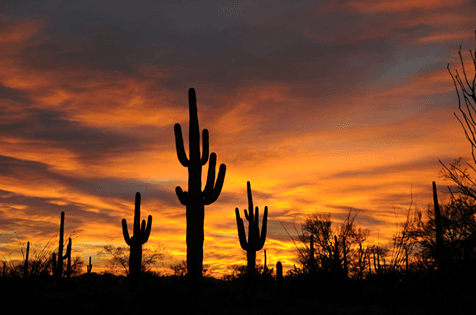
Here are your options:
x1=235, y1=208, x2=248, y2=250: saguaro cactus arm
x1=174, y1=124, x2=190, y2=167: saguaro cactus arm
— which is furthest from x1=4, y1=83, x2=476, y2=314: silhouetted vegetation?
x1=235, y1=208, x2=248, y2=250: saguaro cactus arm

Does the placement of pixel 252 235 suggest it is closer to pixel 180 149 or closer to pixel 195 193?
pixel 195 193

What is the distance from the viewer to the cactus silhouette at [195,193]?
15.7 metres

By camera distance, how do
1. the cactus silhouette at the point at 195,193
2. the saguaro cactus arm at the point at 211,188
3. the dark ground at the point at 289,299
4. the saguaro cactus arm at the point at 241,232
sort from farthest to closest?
the saguaro cactus arm at the point at 241,232, the saguaro cactus arm at the point at 211,188, the cactus silhouette at the point at 195,193, the dark ground at the point at 289,299

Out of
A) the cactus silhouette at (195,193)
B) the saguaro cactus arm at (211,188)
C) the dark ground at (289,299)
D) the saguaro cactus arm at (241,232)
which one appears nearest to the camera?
the dark ground at (289,299)

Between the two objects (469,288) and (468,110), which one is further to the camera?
(469,288)

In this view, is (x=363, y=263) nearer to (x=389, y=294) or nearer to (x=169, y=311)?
(x=389, y=294)

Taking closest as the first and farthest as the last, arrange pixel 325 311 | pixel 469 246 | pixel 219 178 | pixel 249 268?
pixel 469 246, pixel 325 311, pixel 219 178, pixel 249 268

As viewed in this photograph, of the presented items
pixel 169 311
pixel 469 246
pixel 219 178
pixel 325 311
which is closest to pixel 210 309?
pixel 169 311

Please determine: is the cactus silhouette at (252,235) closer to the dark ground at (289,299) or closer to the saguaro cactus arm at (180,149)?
the dark ground at (289,299)

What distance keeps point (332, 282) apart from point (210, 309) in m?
3.95

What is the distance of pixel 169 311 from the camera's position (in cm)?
1305

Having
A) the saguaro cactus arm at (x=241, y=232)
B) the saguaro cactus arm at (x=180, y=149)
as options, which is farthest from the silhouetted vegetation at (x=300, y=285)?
the saguaro cactus arm at (x=241, y=232)

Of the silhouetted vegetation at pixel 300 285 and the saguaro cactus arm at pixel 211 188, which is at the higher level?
the saguaro cactus arm at pixel 211 188

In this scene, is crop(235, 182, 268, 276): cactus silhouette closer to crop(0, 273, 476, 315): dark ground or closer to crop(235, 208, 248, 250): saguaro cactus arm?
crop(235, 208, 248, 250): saguaro cactus arm
